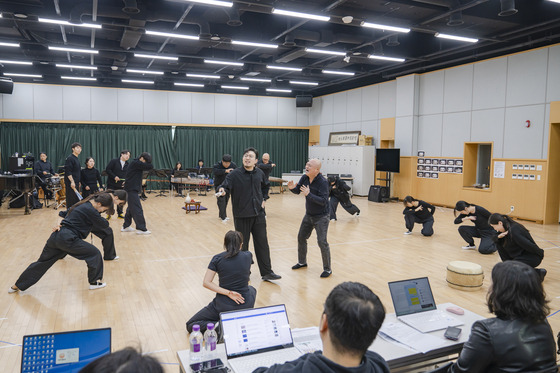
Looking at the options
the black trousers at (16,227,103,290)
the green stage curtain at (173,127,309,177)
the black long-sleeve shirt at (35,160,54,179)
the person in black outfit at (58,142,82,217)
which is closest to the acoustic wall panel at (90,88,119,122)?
the green stage curtain at (173,127,309,177)

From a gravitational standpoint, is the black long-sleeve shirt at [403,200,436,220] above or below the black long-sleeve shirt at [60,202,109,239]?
below

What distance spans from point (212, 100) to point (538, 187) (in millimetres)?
12138

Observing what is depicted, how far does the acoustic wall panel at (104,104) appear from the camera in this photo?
1561 cm

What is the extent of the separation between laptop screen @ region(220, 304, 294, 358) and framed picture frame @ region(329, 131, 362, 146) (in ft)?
44.6

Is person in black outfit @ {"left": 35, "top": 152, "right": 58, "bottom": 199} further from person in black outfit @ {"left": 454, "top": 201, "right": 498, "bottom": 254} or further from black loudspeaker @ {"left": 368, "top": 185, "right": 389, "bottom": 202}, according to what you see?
person in black outfit @ {"left": 454, "top": 201, "right": 498, "bottom": 254}

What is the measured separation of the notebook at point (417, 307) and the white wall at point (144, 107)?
15.1 meters

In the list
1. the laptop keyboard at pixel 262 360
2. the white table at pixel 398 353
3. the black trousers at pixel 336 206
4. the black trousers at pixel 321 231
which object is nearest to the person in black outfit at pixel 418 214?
the black trousers at pixel 336 206

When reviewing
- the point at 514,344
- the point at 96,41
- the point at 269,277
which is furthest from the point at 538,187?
the point at 96,41

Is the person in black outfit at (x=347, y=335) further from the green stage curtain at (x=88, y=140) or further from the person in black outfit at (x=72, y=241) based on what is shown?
the green stage curtain at (x=88, y=140)

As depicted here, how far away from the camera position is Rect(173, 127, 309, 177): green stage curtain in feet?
56.9

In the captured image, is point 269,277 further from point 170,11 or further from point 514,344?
point 170,11

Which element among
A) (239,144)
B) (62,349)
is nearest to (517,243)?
(62,349)

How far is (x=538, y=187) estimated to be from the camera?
32.7ft

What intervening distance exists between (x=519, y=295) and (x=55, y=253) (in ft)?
15.1
